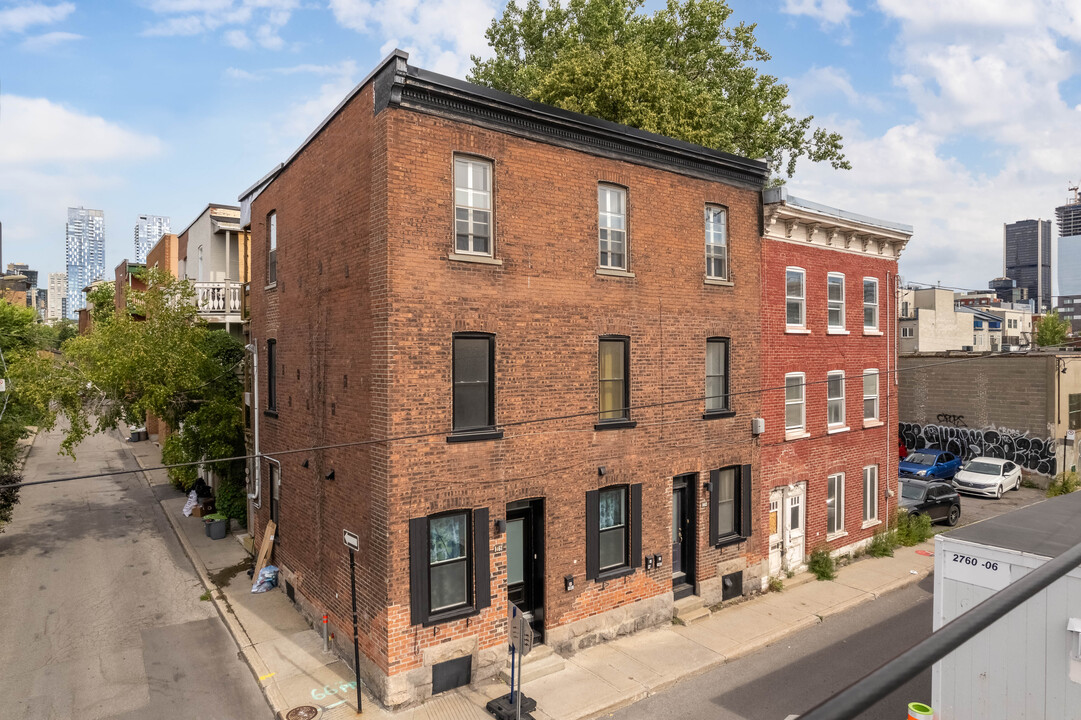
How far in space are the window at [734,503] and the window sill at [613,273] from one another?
5.79m

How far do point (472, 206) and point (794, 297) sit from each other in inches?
420

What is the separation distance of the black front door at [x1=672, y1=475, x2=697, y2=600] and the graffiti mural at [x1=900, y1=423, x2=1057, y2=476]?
84.1 ft

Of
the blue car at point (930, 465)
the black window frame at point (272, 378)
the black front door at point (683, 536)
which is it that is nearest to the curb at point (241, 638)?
the black window frame at point (272, 378)

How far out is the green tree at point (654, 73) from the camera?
2472 centimetres

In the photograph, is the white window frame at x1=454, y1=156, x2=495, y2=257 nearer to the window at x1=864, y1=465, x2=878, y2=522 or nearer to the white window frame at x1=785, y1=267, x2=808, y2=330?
the white window frame at x1=785, y1=267, x2=808, y2=330

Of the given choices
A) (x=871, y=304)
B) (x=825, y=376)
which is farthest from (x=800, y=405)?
(x=871, y=304)

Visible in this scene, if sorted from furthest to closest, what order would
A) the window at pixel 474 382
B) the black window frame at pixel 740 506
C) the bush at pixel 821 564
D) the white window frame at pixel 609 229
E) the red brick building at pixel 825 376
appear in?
the bush at pixel 821 564, the red brick building at pixel 825 376, the black window frame at pixel 740 506, the white window frame at pixel 609 229, the window at pixel 474 382

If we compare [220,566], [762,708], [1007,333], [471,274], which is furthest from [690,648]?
[1007,333]

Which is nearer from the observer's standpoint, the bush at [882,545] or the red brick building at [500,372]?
the red brick building at [500,372]

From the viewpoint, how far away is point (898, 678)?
1.19 m

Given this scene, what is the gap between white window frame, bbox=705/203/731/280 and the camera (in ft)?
58.0

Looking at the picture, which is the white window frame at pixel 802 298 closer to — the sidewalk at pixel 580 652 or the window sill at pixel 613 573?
the sidewalk at pixel 580 652

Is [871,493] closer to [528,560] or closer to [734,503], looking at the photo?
[734,503]

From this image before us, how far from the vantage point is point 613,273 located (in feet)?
50.5
